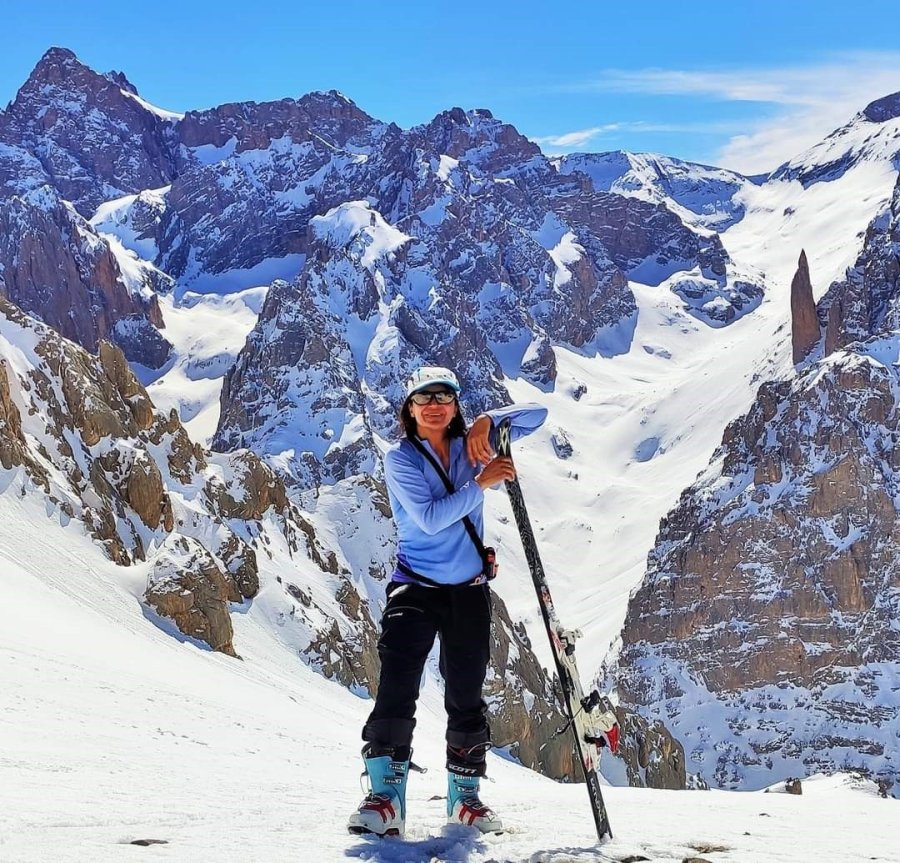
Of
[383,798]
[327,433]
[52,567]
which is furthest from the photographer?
[327,433]

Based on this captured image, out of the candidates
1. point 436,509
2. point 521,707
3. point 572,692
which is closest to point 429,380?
point 436,509

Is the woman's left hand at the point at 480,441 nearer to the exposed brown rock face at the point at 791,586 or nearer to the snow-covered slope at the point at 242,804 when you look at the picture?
the snow-covered slope at the point at 242,804

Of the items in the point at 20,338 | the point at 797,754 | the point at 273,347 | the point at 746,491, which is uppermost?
the point at 273,347

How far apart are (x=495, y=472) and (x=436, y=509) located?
1.61 ft

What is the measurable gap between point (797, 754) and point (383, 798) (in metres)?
139

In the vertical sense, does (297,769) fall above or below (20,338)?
below

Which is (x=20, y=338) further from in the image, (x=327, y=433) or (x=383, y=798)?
(x=327, y=433)

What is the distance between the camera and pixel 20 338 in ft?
177

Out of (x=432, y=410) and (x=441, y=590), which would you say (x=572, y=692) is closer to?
(x=441, y=590)

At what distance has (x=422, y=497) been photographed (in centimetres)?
735

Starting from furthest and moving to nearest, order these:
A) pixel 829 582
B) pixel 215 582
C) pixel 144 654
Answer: pixel 829 582, pixel 215 582, pixel 144 654

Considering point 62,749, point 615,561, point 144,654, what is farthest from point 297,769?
point 615,561

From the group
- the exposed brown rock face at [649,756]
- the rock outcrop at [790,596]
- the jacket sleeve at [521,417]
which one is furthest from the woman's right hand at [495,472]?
the rock outcrop at [790,596]

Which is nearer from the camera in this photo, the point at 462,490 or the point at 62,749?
the point at 462,490
